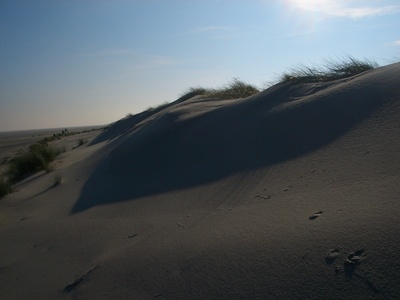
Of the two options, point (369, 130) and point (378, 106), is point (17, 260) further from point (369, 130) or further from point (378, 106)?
point (378, 106)

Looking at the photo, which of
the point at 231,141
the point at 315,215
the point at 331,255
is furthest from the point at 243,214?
the point at 231,141

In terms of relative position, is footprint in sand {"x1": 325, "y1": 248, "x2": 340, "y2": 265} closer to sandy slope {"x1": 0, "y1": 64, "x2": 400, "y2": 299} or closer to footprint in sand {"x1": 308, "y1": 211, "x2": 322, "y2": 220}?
sandy slope {"x1": 0, "y1": 64, "x2": 400, "y2": 299}

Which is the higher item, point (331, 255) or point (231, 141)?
point (231, 141)

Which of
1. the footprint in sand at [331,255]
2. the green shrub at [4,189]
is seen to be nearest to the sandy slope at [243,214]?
the footprint in sand at [331,255]

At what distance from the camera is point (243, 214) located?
3242 millimetres

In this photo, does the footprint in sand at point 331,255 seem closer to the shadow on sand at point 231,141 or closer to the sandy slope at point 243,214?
the sandy slope at point 243,214

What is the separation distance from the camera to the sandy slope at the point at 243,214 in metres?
2.24

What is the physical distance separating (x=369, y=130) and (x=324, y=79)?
2.76 metres

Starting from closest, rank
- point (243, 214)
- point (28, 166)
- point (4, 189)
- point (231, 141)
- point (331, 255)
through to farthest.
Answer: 1. point (331, 255)
2. point (243, 214)
3. point (231, 141)
4. point (4, 189)
5. point (28, 166)

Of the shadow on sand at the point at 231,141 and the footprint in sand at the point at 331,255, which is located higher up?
the shadow on sand at the point at 231,141

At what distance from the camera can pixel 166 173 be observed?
17.7 feet

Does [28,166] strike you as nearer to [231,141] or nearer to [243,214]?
[231,141]

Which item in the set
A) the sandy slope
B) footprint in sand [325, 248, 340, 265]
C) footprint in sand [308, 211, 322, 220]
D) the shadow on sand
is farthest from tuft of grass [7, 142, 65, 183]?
footprint in sand [325, 248, 340, 265]

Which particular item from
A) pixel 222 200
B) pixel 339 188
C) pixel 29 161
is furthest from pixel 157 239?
pixel 29 161
